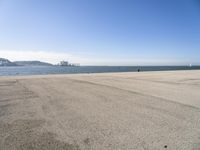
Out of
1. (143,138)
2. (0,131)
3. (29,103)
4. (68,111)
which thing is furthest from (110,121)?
(29,103)

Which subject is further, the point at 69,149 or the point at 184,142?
the point at 184,142

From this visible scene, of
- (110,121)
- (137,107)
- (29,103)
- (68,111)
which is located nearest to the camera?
(110,121)

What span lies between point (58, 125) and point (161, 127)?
8.72 ft

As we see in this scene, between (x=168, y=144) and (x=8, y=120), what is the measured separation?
4.27 metres

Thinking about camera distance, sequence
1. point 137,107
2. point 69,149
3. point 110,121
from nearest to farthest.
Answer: point 69,149, point 110,121, point 137,107

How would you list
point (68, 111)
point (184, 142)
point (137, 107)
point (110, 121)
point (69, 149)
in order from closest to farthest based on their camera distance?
point (69, 149) < point (184, 142) < point (110, 121) < point (68, 111) < point (137, 107)

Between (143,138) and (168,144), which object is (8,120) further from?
(168,144)

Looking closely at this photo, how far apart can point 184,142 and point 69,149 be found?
2.33 meters

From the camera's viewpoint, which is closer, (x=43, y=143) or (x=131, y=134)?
(x=43, y=143)

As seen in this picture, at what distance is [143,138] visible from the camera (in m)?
3.73

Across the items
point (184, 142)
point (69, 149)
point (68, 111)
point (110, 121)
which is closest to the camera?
point (69, 149)

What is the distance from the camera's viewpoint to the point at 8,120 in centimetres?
A: 493

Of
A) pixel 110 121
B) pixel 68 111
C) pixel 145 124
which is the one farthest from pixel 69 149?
pixel 68 111

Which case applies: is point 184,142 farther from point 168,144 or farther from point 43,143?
point 43,143
